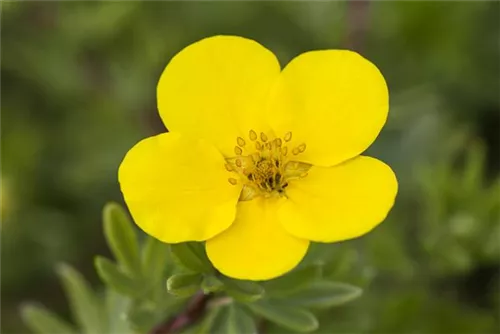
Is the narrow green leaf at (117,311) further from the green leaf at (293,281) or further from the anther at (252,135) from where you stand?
the anther at (252,135)

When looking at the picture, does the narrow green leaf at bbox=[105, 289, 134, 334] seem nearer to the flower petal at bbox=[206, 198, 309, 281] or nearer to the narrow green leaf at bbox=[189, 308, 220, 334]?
the narrow green leaf at bbox=[189, 308, 220, 334]

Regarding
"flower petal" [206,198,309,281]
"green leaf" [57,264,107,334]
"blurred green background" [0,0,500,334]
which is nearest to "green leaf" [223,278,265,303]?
"flower petal" [206,198,309,281]

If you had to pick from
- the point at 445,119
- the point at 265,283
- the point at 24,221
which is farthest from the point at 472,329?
the point at 24,221

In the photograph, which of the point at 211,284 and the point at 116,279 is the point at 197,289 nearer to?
the point at 211,284

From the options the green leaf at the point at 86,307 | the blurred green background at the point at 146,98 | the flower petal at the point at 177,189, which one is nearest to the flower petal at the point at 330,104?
the flower petal at the point at 177,189

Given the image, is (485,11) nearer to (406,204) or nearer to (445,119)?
(445,119)

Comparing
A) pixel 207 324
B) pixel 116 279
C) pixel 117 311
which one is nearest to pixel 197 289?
pixel 207 324
